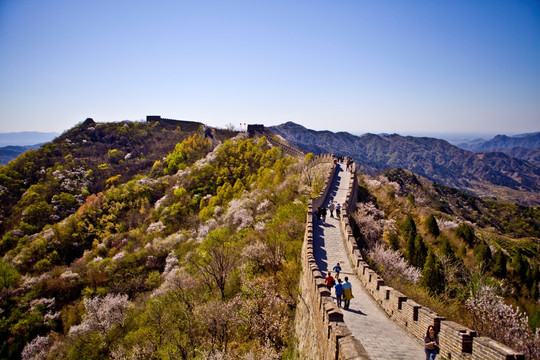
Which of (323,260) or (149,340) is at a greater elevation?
(323,260)

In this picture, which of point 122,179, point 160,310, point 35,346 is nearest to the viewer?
point 160,310

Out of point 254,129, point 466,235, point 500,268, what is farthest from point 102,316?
point 254,129

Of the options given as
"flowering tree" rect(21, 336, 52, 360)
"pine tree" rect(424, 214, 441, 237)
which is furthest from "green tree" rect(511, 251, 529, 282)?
"flowering tree" rect(21, 336, 52, 360)

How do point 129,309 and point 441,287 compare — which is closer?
point 441,287

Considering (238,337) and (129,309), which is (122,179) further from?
(238,337)

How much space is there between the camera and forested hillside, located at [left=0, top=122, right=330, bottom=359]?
57.0 feet

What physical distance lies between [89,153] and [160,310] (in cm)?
7488

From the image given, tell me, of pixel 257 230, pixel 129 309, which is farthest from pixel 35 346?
pixel 257 230

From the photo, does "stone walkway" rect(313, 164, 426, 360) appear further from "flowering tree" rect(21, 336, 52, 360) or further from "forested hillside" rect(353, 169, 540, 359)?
"flowering tree" rect(21, 336, 52, 360)

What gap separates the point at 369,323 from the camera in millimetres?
10266

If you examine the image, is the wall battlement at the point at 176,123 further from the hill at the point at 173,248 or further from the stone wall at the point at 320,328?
the stone wall at the point at 320,328

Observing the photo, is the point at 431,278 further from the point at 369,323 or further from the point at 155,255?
the point at 155,255

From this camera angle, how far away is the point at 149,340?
1922 cm

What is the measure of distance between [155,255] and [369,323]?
112 ft
